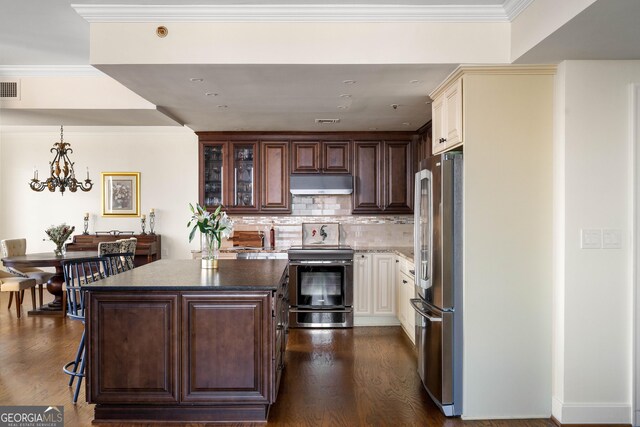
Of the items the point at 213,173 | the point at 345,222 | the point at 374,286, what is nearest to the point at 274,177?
the point at 213,173

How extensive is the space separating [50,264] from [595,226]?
5.67m

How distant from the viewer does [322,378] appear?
3969 millimetres

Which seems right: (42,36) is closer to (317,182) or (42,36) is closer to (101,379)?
(101,379)

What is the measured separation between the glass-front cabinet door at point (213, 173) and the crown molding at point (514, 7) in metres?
4.05

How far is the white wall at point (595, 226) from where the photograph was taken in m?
3.12

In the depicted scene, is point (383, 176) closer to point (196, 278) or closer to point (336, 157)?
point (336, 157)

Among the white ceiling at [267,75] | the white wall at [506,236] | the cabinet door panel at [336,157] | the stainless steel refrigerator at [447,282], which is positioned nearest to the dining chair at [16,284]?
the white ceiling at [267,75]

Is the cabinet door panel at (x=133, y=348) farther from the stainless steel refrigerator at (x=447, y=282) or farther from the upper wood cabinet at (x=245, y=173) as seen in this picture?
the upper wood cabinet at (x=245, y=173)

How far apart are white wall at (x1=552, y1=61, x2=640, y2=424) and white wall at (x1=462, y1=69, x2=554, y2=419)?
0.51ft

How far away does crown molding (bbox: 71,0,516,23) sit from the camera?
3.20 m

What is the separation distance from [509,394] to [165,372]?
2310mm

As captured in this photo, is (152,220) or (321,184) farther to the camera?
(152,220)

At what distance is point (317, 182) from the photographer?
6.18 meters

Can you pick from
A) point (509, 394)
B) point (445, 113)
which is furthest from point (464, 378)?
point (445, 113)
